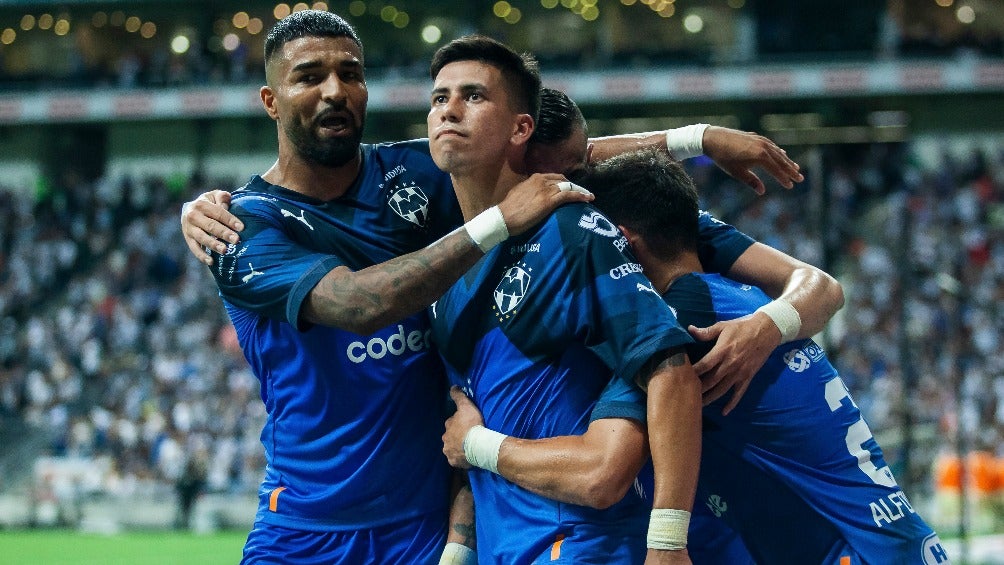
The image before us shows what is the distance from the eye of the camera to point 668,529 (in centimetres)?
336

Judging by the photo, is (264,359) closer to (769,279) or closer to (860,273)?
(769,279)

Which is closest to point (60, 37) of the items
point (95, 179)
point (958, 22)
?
point (95, 179)

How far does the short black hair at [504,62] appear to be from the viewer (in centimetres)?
398

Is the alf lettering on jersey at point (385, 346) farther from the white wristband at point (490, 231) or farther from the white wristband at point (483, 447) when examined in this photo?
the white wristband at point (490, 231)

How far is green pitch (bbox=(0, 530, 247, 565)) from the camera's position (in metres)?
16.1

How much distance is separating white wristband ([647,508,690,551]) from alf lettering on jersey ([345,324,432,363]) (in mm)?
1246

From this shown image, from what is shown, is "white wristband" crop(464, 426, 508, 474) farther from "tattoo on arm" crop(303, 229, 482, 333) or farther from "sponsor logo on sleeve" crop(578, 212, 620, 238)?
"sponsor logo on sleeve" crop(578, 212, 620, 238)

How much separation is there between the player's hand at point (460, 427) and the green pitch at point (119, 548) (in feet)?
38.9

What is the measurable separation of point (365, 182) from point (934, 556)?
247 centimetres

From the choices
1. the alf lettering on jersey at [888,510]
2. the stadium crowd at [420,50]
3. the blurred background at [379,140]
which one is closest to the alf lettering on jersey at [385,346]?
the alf lettering on jersey at [888,510]

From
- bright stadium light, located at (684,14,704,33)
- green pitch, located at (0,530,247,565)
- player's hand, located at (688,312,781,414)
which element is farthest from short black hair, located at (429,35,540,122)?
bright stadium light, located at (684,14,704,33)

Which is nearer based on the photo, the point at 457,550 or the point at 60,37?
the point at 457,550

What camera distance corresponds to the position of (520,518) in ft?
12.1

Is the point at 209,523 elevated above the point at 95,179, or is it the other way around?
the point at 95,179
